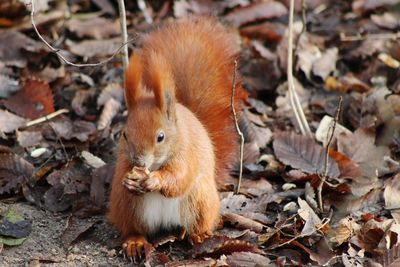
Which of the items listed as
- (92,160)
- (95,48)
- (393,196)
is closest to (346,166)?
(393,196)

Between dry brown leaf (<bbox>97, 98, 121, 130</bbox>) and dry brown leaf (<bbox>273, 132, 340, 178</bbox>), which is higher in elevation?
dry brown leaf (<bbox>97, 98, 121, 130</bbox>)

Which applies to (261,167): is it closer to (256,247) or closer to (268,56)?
(256,247)

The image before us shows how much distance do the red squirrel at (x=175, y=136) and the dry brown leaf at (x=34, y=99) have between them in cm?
75

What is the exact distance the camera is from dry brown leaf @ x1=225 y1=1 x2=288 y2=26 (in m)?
4.05

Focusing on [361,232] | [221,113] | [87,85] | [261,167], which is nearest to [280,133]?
[261,167]

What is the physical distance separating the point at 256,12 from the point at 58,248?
6.56 feet

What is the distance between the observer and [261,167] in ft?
10.0

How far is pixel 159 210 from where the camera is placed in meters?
2.46

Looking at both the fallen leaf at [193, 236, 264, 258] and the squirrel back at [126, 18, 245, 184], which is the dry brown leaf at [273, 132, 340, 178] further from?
the fallen leaf at [193, 236, 264, 258]

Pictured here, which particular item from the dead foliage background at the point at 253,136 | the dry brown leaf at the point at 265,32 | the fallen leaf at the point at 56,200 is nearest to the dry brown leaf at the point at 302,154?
the dead foliage background at the point at 253,136

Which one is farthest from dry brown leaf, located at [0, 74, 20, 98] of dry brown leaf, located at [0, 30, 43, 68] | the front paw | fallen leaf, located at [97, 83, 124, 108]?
the front paw

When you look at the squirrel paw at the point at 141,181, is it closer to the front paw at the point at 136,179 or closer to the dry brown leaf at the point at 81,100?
the front paw at the point at 136,179

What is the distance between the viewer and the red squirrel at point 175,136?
2320 mm

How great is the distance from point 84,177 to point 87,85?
785 mm
